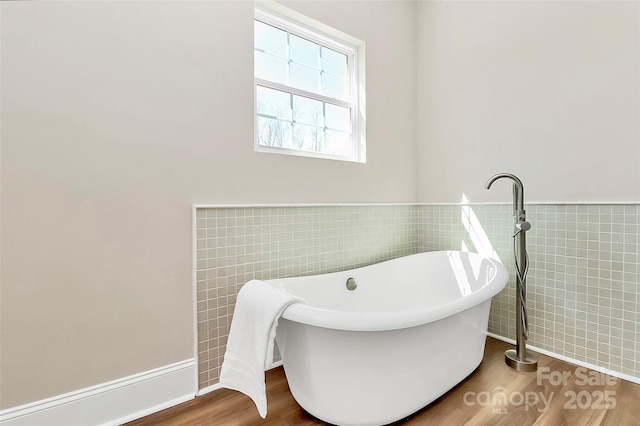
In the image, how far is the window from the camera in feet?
6.45

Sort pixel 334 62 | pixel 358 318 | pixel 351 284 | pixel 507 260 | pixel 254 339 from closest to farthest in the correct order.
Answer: pixel 358 318 < pixel 254 339 < pixel 351 284 < pixel 507 260 < pixel 334 62

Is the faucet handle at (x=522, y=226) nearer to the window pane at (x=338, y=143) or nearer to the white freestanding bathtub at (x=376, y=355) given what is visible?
the white freestanding bathtub at (x=376, y=355)

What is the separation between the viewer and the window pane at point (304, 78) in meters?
2.12

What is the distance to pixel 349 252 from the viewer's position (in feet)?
7.38

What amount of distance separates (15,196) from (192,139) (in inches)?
28.7

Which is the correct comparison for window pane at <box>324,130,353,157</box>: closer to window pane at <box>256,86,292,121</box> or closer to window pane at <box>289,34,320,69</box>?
window pane at <box>256,86,292,121</box>

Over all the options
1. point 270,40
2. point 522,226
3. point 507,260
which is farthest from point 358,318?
point 270,40

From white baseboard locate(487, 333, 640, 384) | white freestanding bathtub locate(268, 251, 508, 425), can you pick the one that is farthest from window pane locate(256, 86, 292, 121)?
white baseboard locate(487, 333, 640, 384)

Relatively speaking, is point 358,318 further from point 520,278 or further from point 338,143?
point 338,143

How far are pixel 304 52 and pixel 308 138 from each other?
0.62m

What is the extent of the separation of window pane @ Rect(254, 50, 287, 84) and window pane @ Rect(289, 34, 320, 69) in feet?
0.38

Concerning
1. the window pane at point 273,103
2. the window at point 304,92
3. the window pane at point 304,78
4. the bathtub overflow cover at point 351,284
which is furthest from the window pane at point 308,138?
the bathtub overflow cover at point 351,284

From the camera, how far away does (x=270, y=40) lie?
2008 mm

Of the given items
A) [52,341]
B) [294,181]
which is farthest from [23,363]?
[294,181]
